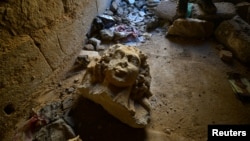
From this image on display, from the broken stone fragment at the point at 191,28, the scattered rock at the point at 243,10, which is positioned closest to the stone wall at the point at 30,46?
the broken stone fragment at the point at 191,28

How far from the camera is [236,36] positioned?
8.55 feet

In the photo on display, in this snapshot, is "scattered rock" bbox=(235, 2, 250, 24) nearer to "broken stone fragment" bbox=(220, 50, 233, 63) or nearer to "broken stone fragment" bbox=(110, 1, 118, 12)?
"broken stone fragment" bbox=(220, 50, 233, 63)

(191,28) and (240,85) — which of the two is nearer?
(240,85)

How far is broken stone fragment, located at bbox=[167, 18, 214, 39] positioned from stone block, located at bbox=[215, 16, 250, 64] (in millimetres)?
131

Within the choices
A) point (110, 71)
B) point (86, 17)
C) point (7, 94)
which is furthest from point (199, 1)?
point (7, 94)

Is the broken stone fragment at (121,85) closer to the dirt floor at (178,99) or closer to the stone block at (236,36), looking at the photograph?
the dirt floor at (178,99)

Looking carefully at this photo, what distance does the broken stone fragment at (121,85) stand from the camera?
164 centimetres

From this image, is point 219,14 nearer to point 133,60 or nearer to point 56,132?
point 133,60

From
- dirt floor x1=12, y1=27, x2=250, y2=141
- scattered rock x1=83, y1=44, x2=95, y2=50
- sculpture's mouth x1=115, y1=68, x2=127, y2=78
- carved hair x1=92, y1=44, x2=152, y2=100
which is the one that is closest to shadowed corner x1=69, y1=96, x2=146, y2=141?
dirt floor x1=12, y1=27, x2=250, y2=141

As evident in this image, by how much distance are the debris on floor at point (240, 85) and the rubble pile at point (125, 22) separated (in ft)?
3.63

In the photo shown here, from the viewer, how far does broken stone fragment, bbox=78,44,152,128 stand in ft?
5.39

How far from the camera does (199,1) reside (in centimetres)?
318

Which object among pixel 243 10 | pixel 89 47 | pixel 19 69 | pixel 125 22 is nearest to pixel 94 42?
pixel 89 47

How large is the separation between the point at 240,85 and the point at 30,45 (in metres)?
1.91
